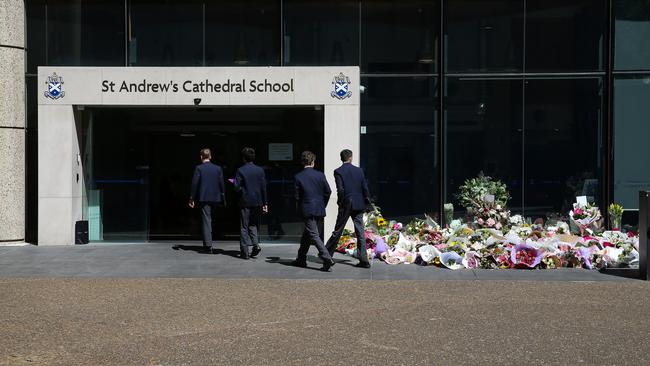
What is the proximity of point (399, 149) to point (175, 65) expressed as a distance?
4757mm

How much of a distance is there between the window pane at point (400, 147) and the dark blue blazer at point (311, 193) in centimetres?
419

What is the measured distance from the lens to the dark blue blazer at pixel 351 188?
13.2 metres

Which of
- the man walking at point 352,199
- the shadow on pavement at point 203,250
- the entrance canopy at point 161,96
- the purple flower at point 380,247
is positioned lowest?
the shadow on pavement at point 203,250

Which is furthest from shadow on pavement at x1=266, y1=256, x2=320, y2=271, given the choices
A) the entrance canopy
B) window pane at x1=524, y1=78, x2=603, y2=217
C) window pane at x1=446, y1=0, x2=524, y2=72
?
window pane at x1=446, y1=0, x2=524, y2=72

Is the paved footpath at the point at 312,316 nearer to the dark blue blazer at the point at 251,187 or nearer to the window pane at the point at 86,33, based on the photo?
the dark blue blazer at the point at 251,187

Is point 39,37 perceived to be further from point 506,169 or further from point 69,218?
point 506,169

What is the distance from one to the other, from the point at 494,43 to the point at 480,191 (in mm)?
3017

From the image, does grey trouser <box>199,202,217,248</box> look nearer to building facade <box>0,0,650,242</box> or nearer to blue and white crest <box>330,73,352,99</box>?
building facade <box>0,0,650,242</box>

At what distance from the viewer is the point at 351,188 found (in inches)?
522

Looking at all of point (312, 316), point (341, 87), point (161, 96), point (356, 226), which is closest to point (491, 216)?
point (341, 87)

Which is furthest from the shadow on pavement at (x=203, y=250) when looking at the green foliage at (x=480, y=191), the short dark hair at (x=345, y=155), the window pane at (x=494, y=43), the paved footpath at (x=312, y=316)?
the window pane at (x=494, y=43)

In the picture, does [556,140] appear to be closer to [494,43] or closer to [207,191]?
[494,43]

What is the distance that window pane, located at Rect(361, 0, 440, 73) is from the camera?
1734cm

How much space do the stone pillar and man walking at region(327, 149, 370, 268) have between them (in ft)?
23.4
